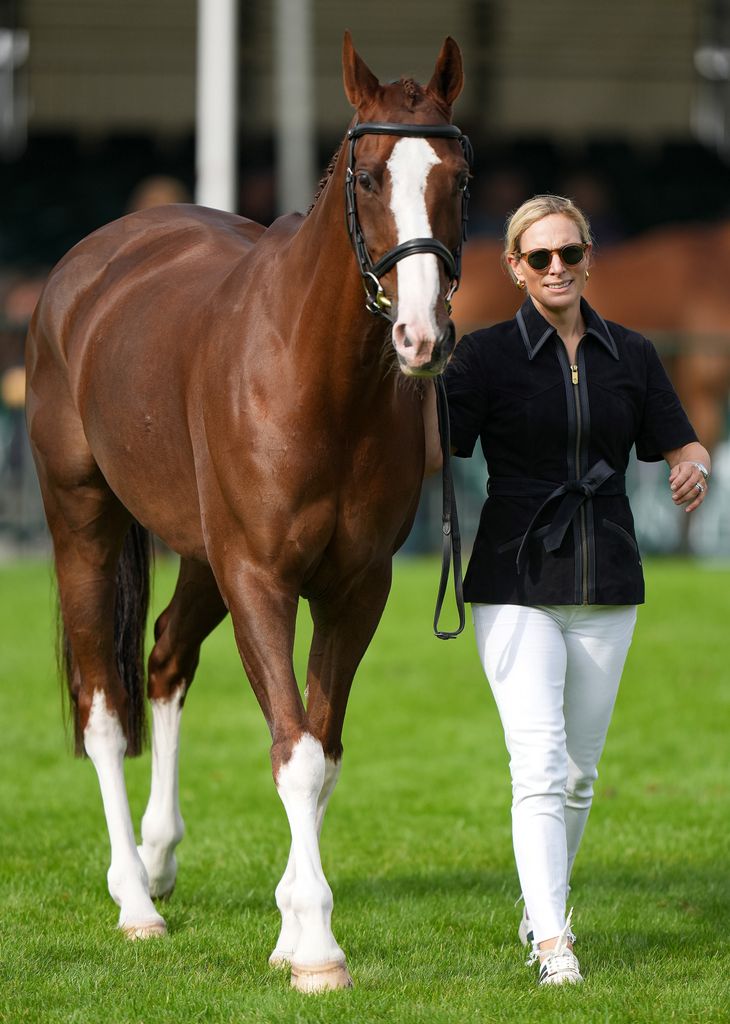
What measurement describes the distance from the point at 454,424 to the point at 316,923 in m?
1.38

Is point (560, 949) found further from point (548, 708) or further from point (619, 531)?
point (619, 531)

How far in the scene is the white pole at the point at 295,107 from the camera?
19172 mm

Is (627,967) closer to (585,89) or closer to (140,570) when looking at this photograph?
(140,570)

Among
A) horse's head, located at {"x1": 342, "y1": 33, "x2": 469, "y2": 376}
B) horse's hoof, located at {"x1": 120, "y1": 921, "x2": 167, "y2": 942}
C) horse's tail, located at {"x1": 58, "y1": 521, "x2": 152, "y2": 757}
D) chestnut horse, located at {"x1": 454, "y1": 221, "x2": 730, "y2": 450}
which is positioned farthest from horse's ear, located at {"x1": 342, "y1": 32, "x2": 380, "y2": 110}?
chestnut horse, located at {"x1": 454, "y1": 221, "x2": 730, "y2": 450}

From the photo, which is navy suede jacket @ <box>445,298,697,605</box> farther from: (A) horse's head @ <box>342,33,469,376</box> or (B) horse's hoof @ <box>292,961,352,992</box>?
(B) horse's hoof @ <box>292,961,352,992</box>

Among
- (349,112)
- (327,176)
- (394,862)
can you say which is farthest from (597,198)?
(327,176)

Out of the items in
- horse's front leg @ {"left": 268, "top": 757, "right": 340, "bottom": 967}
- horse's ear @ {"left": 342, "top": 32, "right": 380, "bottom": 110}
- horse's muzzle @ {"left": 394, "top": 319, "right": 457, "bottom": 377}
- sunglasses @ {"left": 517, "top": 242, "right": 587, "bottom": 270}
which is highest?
horse's ear @ {"left": 342, "top": 32, "right": 380, "bottom": 110}

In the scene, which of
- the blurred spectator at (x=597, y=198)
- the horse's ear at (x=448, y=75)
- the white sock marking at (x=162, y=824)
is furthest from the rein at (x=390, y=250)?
the blurred spectator at (x=597, y=198)

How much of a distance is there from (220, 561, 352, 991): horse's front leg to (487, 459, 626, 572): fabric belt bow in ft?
2.21

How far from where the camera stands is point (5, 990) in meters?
4.30

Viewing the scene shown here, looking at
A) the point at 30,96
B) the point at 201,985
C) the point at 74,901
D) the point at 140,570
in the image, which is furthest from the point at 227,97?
the point at 201,985

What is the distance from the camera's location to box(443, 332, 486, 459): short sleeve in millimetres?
4500

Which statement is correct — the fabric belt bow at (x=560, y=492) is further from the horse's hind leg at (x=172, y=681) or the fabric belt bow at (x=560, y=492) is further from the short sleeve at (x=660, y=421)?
the horse's hind leg at (x=172, y=681)

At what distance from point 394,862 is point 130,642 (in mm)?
1256
